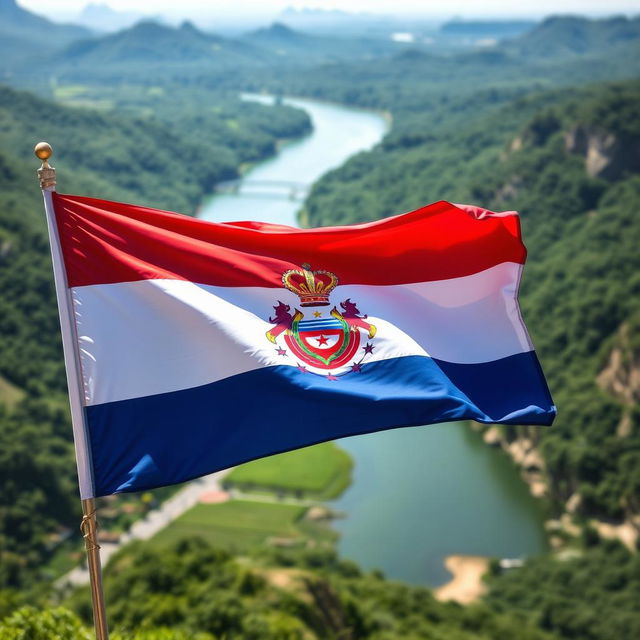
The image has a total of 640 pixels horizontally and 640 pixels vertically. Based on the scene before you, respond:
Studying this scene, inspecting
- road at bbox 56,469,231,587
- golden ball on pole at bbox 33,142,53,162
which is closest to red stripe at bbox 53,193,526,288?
golden ball on pole at bbox 33,142,53,162

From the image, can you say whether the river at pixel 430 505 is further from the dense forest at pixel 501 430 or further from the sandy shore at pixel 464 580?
the dense forest at pixel 501 430

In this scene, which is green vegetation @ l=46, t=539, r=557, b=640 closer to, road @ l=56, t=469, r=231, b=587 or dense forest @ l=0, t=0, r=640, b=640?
dense forest @ l=0, t=0, r=640, b=640

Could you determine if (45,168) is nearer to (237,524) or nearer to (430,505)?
(237,524)

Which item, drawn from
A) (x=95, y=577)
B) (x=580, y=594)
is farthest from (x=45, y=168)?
(x=580, y=594)

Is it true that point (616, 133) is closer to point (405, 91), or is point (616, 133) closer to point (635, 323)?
point (635, 323)

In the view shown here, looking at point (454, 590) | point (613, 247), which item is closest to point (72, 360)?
point (454, 590)

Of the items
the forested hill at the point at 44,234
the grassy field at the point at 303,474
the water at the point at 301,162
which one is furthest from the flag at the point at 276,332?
the water at the point at 301,162

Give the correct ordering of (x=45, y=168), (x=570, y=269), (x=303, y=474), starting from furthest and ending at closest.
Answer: (x=570, y=269)
(x=303, y=474)
(x=45, y=168)
